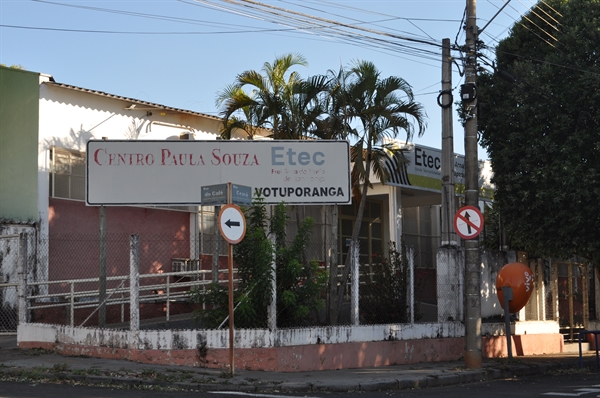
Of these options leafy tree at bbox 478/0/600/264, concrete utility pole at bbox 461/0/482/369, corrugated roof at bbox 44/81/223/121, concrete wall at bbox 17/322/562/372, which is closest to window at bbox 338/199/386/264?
corrugated roof at bbox 44/81/223/121

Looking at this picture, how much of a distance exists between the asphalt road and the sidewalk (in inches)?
11.5

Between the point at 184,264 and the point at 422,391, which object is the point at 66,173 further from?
the point at 422,391

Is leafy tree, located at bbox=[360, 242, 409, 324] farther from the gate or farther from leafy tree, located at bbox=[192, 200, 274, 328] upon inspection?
the gate

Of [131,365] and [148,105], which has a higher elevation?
[148,105]

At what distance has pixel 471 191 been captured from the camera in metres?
14.2

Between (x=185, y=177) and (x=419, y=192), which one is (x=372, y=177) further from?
A: (x=185, y=177)

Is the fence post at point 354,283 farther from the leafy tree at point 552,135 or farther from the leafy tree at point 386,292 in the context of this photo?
the leafy tree at point 552,135

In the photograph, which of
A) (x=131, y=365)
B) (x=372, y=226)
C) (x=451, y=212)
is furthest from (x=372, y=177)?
(x=131, y=365)

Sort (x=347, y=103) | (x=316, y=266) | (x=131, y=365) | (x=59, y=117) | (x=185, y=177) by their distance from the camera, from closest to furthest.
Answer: (x=131, y=365), (x=316, y=266), (x=185, y=177), (x=347, y=103), (x=59, y=117)

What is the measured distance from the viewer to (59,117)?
17250 mm

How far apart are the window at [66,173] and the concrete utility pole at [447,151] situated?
325 inches

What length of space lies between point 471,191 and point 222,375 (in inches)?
231

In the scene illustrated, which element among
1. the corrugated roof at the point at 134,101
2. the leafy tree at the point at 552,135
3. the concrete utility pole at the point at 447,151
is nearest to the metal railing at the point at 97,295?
the corrugated roof at the point at 134,101

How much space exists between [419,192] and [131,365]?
12.7 meters
